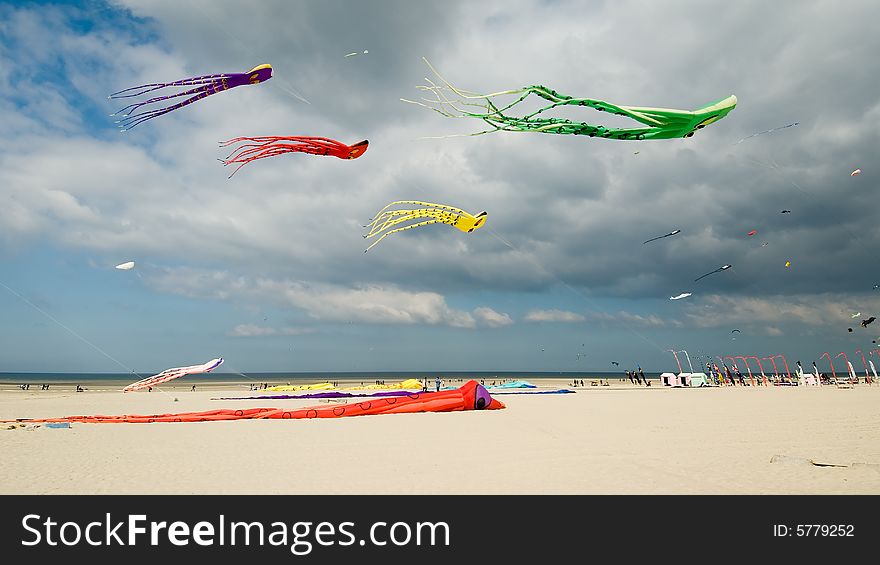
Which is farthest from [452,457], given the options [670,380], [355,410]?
[670,380]

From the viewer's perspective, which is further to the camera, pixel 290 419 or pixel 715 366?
pixel 715 366

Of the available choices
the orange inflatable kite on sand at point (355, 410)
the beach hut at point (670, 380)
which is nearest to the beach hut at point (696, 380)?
the beach hut at point (670, 380)

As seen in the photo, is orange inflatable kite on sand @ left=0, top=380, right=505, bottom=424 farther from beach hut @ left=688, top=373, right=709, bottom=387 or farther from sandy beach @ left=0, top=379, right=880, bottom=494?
beach hut @ left=688, top=373, right=709, bottom=387

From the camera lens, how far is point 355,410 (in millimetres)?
17969

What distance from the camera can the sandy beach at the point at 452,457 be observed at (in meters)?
7.36

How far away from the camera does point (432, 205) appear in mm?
11375

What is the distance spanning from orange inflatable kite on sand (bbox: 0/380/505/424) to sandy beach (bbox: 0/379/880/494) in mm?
1188

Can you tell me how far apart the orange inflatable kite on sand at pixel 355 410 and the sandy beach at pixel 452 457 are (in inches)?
46.8

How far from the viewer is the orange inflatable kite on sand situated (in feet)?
56.3

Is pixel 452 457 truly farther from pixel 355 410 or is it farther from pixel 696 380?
pixel 696 380
